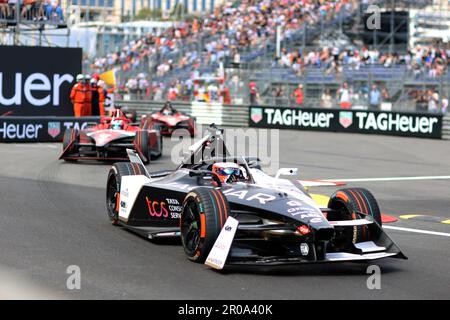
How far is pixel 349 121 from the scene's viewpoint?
29656 mm

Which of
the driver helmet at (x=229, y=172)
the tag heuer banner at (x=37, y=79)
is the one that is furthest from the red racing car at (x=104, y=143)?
the driver helmet at (x=229, y=172)

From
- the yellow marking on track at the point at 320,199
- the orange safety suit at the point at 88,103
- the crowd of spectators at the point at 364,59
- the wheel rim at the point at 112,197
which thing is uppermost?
the crowd of spectators at the point at 364,59

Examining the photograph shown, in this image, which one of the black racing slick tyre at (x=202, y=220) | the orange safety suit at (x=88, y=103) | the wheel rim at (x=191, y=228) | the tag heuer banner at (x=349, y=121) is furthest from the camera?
the tag heuer banner at (x=349, y=121)

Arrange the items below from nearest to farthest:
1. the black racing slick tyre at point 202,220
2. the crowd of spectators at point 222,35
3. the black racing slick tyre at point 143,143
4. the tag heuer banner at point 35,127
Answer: the black racing slick tyre at point 202,220, the black racing slick tyre at point 143,143, the tag heuer banner at point 35,127, the crowd of spectators at point 222,35

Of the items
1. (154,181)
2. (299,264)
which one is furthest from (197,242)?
(154,181)

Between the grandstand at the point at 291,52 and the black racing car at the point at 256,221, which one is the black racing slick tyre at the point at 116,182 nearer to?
the black racing car at the point at 256,221

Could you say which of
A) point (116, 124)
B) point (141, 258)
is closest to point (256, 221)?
point (141, 258)

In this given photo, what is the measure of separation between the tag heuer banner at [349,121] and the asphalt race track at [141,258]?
11.4 meters

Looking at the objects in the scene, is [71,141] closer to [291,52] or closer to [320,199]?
[320,199]

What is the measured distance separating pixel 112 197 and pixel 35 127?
1334 centimetres

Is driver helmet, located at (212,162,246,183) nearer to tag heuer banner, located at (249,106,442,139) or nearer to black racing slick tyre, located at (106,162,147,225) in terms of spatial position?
black racing slick tyre, located at (106,162,147,225)

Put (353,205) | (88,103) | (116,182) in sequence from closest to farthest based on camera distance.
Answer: (353,205), (116,182), (88,103)

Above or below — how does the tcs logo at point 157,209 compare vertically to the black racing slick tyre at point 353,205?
below

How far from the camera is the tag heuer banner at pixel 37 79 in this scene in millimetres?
25781
